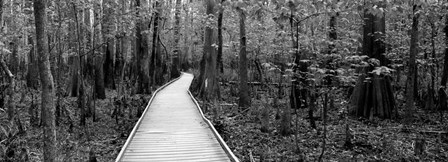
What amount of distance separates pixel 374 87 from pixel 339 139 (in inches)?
128

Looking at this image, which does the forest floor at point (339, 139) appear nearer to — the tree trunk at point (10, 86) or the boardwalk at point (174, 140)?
the boardwalk at point (174, 140)

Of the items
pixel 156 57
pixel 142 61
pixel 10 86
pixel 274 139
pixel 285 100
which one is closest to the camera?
pixel 10 86

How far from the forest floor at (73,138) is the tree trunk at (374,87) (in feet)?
24.0

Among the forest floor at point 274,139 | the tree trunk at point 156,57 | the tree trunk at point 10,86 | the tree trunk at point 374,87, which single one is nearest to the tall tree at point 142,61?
the tree trunk at point 156,57

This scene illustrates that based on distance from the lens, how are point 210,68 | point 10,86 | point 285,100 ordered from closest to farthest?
point 10,86
point 285,100
point 210,68

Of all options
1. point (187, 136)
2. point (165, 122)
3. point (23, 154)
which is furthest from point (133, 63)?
point (23, 154)

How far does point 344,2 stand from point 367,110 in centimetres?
678

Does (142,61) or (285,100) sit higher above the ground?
(142,61)

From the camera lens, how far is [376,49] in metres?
11.2

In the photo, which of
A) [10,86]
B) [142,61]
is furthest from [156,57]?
[10,86]

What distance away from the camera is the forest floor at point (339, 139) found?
287 inches

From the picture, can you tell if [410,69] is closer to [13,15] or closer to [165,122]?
[165,122]

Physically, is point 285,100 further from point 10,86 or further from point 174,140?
point 10,86

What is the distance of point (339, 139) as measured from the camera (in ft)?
28.6
